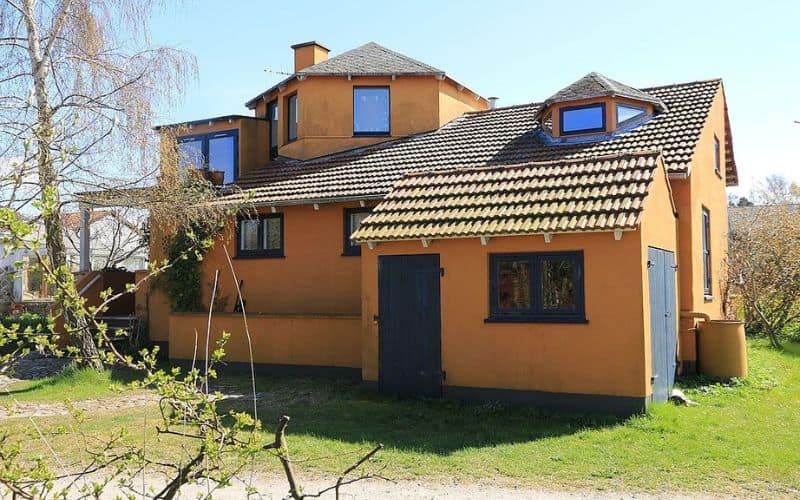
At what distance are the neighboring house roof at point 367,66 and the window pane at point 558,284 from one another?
413 inches

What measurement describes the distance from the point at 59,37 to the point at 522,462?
39.2 ft

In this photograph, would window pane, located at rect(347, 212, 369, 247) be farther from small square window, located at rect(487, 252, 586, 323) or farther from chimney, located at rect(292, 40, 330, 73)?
chimney, located at rect(292, 40, 330, 73)

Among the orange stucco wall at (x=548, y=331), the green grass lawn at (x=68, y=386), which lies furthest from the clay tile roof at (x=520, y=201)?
the green grass lawn at (x=68, y=386)

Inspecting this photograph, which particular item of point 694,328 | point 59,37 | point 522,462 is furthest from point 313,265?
point 522,462

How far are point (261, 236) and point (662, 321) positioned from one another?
10.0 metres

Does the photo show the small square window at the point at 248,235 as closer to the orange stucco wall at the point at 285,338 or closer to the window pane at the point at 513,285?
the orange stucco wall at the point at 285,338

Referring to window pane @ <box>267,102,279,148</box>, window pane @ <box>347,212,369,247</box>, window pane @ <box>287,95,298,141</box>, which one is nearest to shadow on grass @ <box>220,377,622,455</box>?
window pane @ <box>347,212,369,247</box>

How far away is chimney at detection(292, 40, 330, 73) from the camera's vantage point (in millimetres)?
22734

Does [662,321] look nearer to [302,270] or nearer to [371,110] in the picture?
[302,270]

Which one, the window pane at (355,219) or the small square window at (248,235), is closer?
the window pane at (355,219)

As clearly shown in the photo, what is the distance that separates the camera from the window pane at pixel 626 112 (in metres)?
16.5

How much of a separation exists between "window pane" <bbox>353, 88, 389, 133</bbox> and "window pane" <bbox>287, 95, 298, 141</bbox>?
1.83 metres

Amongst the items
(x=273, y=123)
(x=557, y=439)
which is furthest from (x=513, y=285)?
(x=273, y=123)

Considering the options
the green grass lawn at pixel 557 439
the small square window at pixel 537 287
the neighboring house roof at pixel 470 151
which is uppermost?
the neighboring house roof at pixel 470 151
